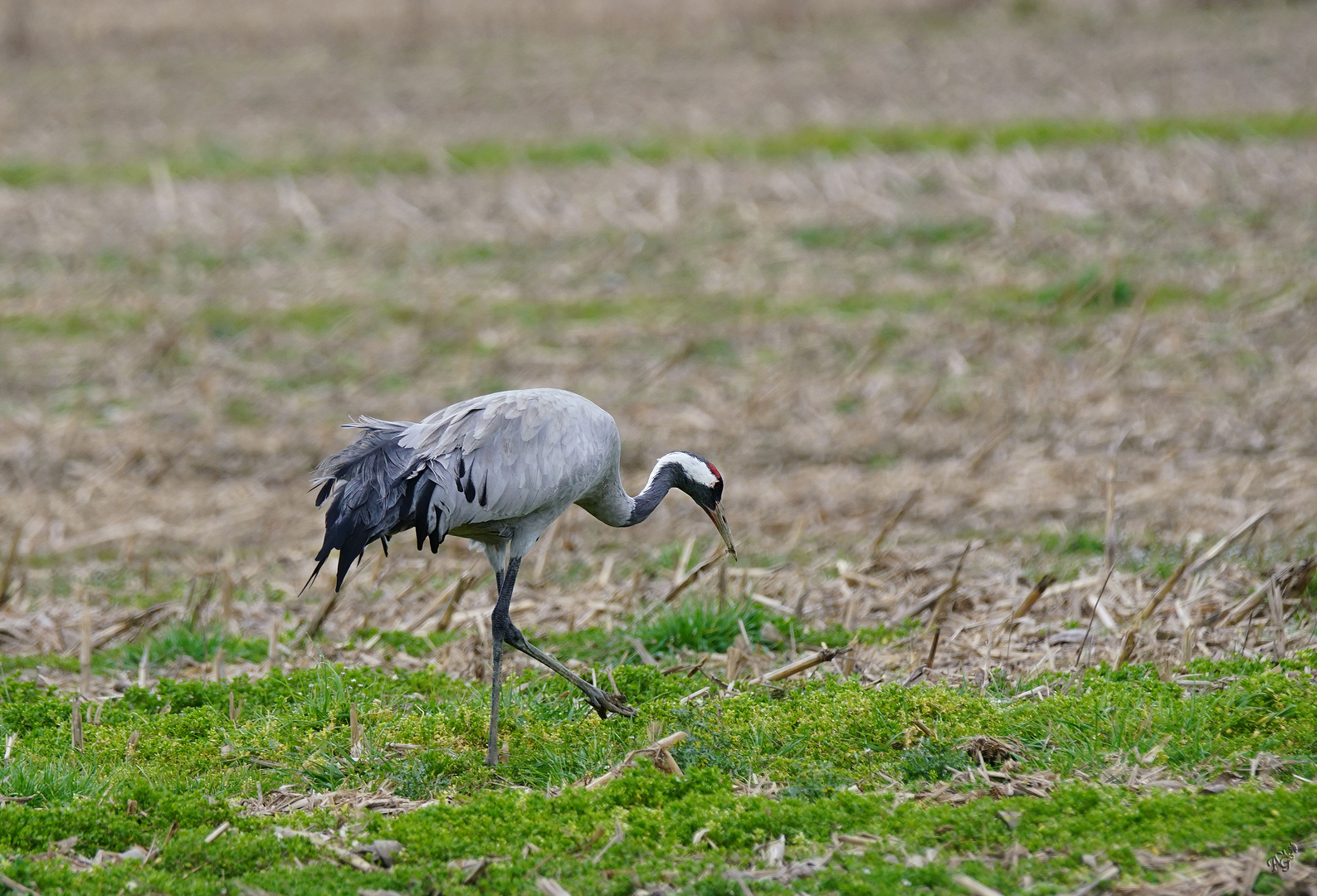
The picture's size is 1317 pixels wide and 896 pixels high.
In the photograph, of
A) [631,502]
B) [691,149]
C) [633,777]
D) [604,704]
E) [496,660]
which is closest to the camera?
[633,777]

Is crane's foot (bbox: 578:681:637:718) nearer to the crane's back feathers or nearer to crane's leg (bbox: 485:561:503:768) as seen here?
crane's leg (bbox: 485:561:503:768)

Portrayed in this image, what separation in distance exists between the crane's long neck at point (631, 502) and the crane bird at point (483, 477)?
0.26 metres

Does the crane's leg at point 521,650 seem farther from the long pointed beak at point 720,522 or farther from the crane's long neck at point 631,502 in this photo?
the long pointed beak at point 720,522

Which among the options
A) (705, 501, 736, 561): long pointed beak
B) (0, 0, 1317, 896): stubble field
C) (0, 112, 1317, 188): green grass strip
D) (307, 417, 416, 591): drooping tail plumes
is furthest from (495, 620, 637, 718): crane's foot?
(0, 112, 1317, 188): green grass strip

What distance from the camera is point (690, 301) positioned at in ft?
44.9

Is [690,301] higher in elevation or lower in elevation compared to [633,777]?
lower

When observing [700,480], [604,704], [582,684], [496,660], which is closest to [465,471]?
[496,660]

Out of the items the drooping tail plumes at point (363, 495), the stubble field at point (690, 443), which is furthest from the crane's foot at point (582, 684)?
the drooping tail plumes at point (363, 495)

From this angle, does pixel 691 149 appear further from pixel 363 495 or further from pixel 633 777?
pixel 633 777

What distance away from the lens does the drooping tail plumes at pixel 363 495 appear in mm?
5703

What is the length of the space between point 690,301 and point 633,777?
899 centimetres

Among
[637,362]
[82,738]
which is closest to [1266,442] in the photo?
[637,362]

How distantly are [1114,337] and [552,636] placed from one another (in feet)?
23.2

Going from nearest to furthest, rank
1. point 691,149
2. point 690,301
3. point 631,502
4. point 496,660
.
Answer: point 496,660 → point 631,502 → point 690,301 → point 691,149
